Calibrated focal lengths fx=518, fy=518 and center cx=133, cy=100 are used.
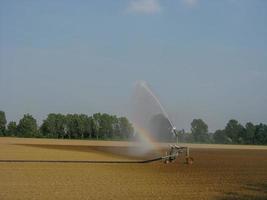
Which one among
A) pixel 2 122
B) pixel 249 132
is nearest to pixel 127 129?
pixel 2 122

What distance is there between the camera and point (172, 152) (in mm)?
34000

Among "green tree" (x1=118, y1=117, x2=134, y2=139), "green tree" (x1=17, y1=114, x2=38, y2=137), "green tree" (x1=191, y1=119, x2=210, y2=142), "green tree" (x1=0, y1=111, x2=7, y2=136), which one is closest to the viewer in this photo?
"green tree" (x1=118, y1=117, x2=134, y2=139)

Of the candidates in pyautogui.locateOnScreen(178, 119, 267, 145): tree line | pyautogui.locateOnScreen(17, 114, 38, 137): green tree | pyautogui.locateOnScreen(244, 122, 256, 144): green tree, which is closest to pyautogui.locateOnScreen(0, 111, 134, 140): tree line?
pyautogui.locateOnScreen(17, 114, 38, 137): green tree

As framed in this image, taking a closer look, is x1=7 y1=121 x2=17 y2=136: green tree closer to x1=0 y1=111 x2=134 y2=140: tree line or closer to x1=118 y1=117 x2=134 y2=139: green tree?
x1=0 y1=111 x2=134 y2=140: tree line

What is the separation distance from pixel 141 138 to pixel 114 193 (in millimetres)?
20541

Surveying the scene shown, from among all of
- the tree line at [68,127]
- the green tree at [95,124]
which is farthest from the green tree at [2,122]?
the green tree at [95,124]

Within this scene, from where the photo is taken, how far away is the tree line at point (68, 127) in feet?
479

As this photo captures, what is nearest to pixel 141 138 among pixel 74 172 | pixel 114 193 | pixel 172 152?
pixel 172 152

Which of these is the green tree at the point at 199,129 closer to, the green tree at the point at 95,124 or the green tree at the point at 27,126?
the green tree at the point at 95,124

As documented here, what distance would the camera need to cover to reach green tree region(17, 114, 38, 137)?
145m

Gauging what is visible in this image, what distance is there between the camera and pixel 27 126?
147m

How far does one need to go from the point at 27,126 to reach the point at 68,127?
11.7 meters

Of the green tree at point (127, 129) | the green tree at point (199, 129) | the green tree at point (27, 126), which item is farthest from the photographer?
the green tree at point (199, 129)

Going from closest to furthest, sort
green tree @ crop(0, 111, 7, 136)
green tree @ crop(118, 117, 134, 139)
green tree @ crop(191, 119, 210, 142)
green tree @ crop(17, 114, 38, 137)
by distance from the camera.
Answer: green tree @ crop(118, 117, 134, 139)
green tree @ crop(17, 114, 38, 137)
green tree @ crop(0, 111, 7, 136)
green tree @ crop(191, 119, 210, 142)
